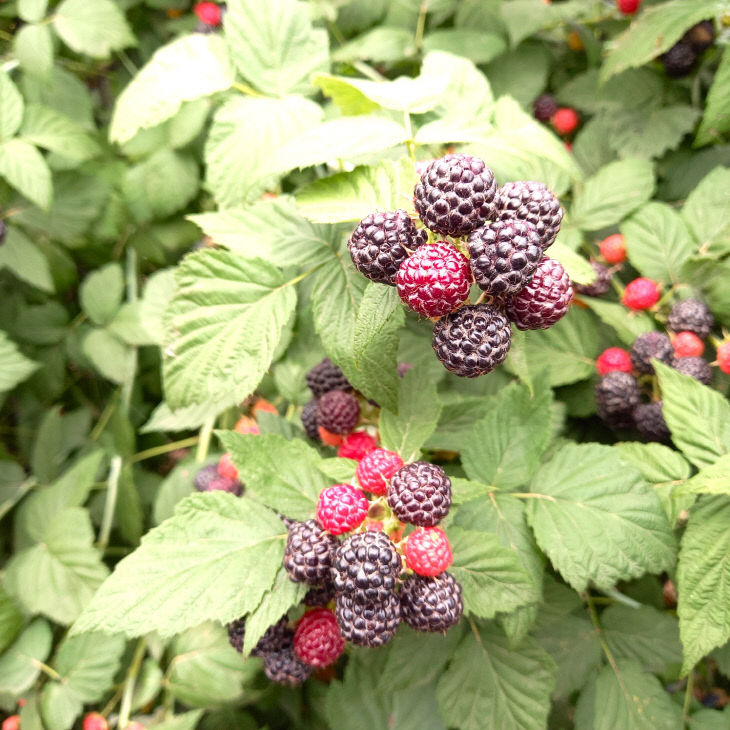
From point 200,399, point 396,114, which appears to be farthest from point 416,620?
point 396,114

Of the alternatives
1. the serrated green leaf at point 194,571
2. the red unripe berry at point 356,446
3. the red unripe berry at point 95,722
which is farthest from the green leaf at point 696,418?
the red unripe berry at point 95,722

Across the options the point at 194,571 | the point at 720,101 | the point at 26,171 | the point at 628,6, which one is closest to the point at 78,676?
the point at 194,571

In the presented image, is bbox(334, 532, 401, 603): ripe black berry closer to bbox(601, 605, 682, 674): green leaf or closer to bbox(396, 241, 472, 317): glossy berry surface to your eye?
bbox(396, 241, 472, 317): glossy berry surface

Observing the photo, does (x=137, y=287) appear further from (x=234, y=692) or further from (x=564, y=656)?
(x=564, y=656)

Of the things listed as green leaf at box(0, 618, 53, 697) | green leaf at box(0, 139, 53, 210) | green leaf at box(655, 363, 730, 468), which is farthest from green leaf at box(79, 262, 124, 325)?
green leaf at box(655, 363, 730, 468)

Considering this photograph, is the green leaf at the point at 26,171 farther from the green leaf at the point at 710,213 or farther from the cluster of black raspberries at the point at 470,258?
the green leaf at the point at 710,213

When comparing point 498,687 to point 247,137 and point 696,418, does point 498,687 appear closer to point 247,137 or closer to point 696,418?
point 696,418
